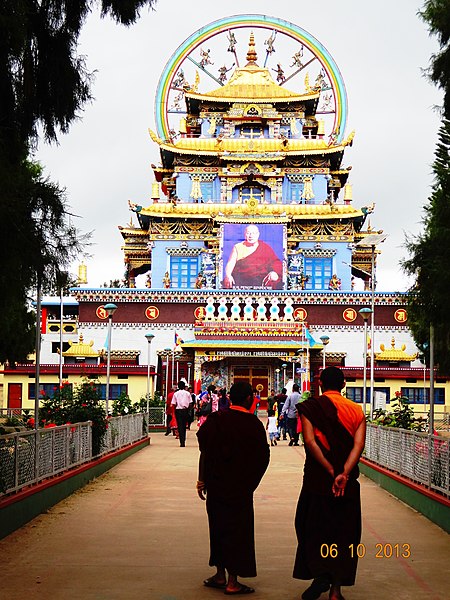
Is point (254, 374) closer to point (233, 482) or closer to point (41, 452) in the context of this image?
point (41, 452)

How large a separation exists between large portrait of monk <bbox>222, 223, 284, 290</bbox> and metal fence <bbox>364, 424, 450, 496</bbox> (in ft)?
124

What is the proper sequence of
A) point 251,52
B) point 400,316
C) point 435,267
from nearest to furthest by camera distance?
point 435,267
point 400,316
point 251,52

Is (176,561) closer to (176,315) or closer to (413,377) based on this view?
(413,377)

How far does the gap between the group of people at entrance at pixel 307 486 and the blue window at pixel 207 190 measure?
52.0 m

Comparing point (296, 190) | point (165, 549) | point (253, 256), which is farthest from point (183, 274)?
point (165, 549)

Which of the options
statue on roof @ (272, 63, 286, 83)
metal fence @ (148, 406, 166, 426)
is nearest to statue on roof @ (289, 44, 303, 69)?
statue on roof @ (272, 63, 286, 83)

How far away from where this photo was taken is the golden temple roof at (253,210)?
57531mm

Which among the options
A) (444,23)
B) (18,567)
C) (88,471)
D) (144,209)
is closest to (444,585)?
(18,567)

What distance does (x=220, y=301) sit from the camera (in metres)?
53.6

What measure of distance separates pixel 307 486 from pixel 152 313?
157 ft

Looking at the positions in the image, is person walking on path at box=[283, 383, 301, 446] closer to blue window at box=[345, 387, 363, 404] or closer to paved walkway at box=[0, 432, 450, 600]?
paved walkway at box=[0, 432, 450, 600]

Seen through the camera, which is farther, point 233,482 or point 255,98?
point 255,98

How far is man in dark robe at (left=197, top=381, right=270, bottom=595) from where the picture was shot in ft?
27.2

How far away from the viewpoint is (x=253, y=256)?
57.3 metres
